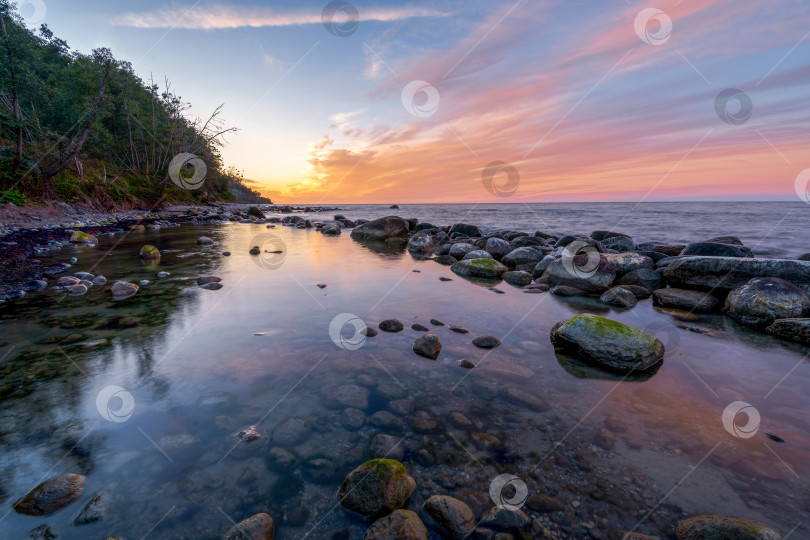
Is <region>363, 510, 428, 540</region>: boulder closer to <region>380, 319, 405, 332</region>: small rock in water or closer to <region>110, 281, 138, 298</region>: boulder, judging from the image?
Result: <region>380, 319, 405, 332</region>: small rock in water

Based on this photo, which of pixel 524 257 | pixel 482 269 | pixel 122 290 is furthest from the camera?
pixel 524 257

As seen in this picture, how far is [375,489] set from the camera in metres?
2.71

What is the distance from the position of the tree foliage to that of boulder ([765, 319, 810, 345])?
37.9 metres

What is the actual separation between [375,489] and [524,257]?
12.6 meters

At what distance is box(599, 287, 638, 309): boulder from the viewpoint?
887 cm

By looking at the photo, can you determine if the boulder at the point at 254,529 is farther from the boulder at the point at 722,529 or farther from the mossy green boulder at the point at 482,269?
the mossy green boulder at the point at 482,269

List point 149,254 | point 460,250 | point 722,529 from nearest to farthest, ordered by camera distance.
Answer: point 722,529
point 149,254
point 460,250

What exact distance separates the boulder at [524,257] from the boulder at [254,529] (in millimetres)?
13017

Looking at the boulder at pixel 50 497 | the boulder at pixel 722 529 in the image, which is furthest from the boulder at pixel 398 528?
the boulder at pixel 50 497

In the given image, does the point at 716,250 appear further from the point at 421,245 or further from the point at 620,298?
the point at 421,245

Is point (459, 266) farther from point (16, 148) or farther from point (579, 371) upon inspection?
point (16, 148)

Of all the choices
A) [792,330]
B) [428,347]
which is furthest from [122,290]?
[792,330]

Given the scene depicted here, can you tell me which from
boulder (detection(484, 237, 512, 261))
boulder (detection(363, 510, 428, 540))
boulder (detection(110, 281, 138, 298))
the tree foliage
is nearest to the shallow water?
boulder (detection(363, 510, 428, 540))

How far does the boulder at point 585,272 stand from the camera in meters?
10.2
